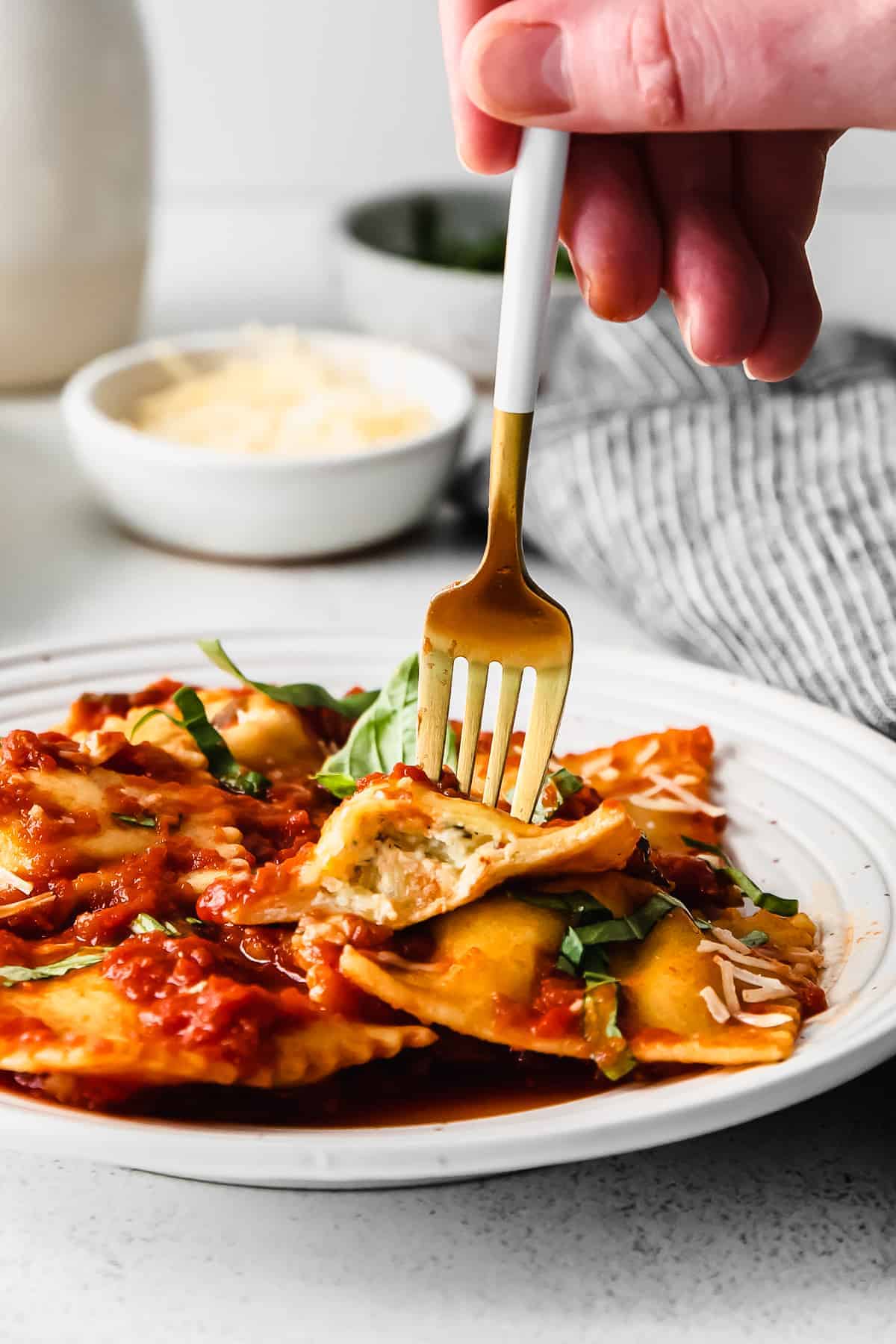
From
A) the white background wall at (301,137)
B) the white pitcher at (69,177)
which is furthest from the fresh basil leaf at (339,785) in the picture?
the white background wall at (301,137)

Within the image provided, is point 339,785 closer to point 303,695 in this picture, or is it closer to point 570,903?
point 303,695

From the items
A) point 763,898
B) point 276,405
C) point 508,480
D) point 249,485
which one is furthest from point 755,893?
point 276,405

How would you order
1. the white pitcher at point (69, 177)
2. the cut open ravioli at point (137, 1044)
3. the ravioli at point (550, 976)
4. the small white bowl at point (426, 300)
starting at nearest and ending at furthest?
the cut open ravioli at point (137, 1044)
the ravioli at point (550, 976)
the white pitcher at point (69, 177)
the small white bowl at point (426, 300)

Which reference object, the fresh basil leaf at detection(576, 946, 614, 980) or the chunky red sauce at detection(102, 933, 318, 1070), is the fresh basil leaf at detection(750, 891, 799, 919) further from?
the chunky red sauce at detection(102, 933, 318, 1070)

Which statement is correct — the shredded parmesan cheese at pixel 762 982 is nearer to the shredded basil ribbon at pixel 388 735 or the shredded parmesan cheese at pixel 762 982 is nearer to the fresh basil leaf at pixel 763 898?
the fresh basil leaf at pixel 763 898

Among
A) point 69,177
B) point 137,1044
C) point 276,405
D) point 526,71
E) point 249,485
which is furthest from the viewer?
point 69,177
